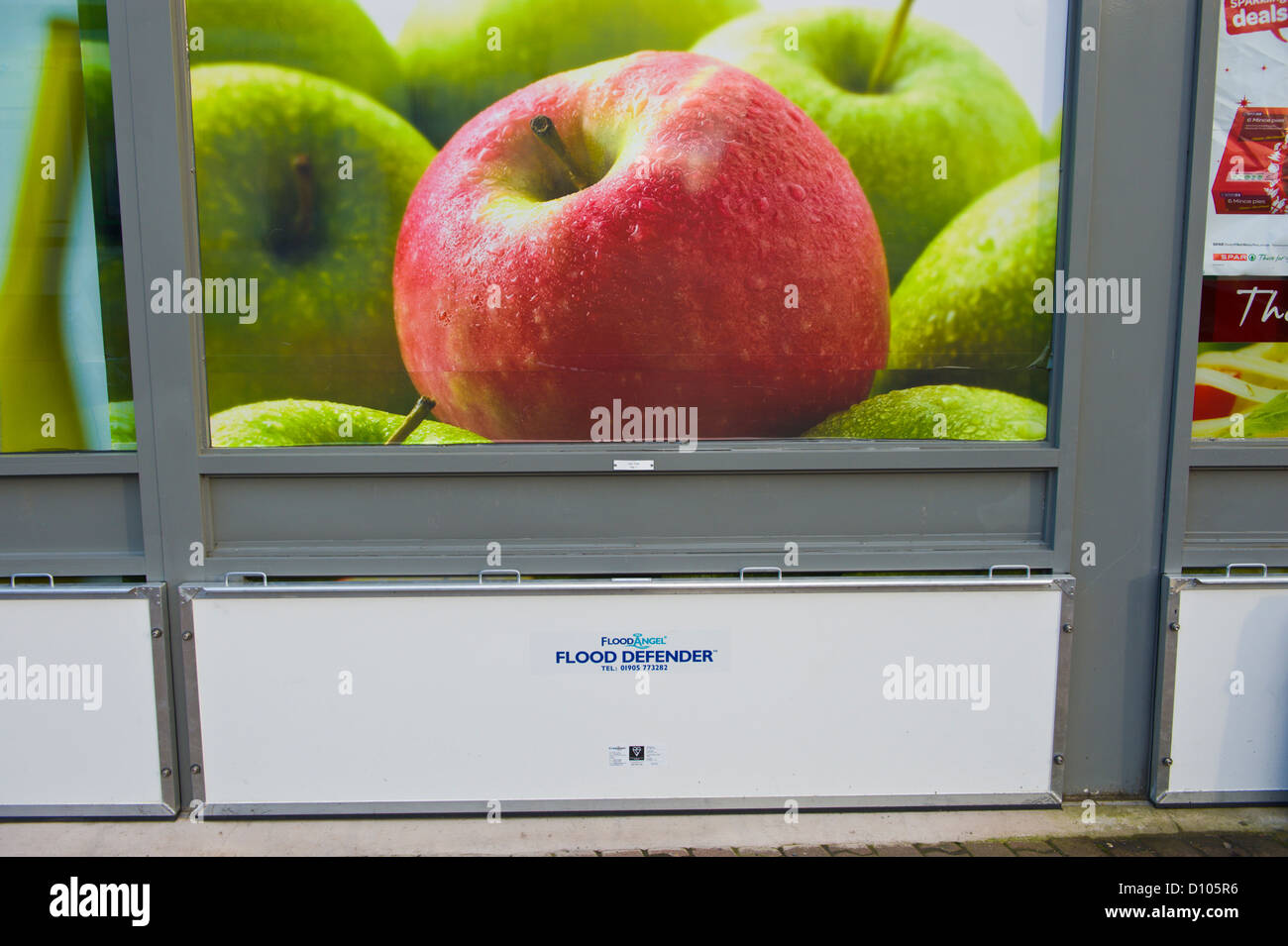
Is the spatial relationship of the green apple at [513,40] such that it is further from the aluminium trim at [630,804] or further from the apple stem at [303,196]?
the aluminium trim at [630,804]

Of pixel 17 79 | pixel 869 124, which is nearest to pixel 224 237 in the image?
pixel 17 79

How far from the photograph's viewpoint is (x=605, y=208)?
2979 millimetres

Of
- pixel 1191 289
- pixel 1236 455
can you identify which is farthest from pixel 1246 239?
pixel 1236 455

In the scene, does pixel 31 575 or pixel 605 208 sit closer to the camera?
pixel 605 208

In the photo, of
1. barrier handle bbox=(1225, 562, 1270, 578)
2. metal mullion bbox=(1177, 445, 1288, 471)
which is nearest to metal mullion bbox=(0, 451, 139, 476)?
metal mullion bbox=(1177, 445, 1288, 471)

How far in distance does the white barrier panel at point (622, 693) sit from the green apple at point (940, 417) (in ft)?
1.88

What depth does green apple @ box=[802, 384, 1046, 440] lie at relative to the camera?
10.3ft

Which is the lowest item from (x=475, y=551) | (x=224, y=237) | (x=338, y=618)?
(x=338, y=618)

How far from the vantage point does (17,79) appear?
118 inches

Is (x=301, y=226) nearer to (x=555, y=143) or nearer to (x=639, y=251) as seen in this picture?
(x=555, y=143)

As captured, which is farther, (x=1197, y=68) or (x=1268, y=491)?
(x=1268, y=491)

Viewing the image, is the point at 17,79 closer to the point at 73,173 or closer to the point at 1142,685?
the point at 73,173

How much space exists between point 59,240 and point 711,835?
3.29 m

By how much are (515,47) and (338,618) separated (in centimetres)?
220
